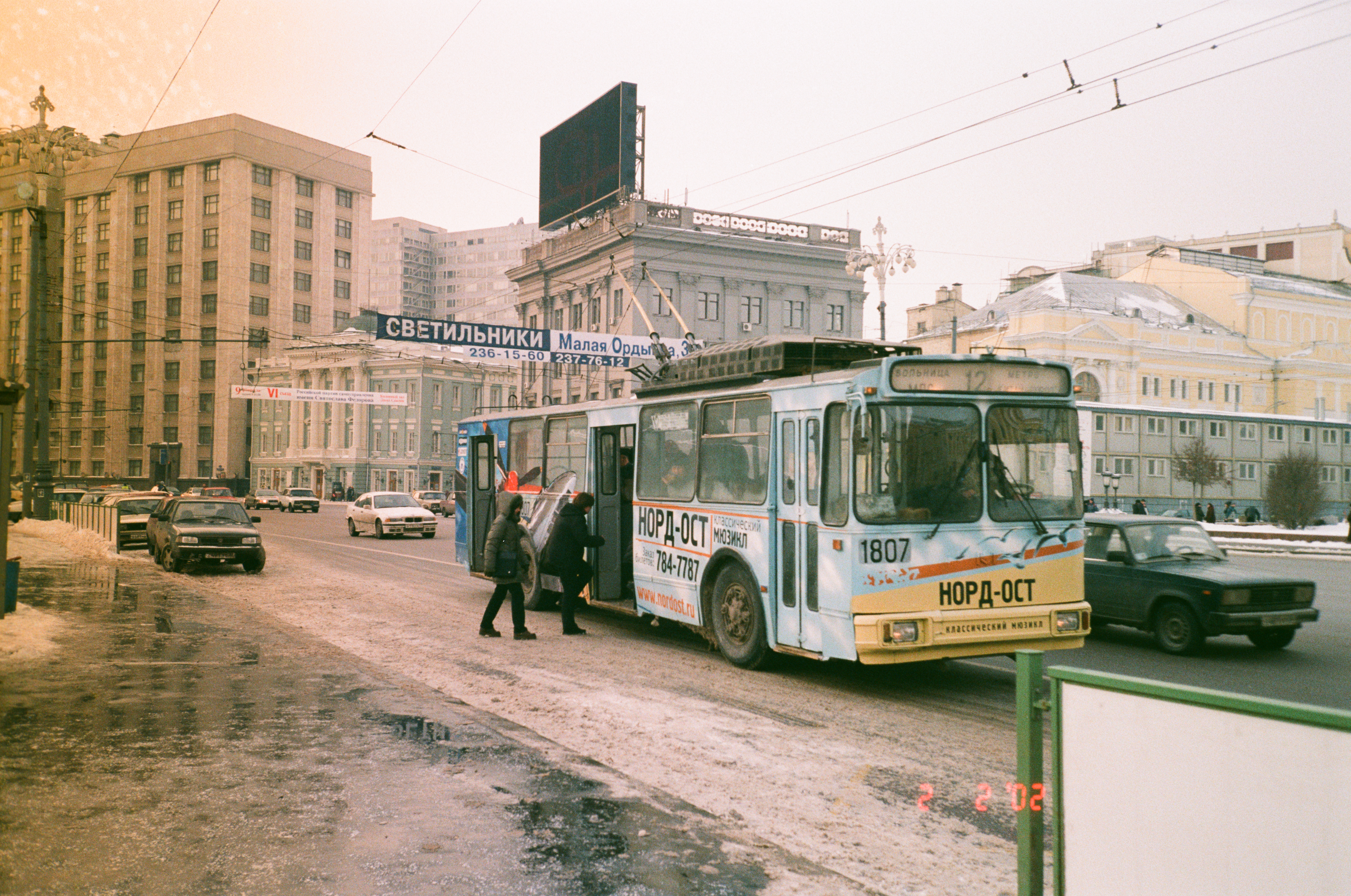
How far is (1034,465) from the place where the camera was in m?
8.91

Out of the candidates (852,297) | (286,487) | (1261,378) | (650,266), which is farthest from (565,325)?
(1261,378)

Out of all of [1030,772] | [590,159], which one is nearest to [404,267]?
[590,159]

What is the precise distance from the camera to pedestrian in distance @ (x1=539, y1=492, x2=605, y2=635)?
12.3 metres

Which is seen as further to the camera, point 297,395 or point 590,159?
point 590,159

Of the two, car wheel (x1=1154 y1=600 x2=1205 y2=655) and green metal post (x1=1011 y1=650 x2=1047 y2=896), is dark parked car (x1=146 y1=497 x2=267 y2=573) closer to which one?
car wheel (x1=1154 y1=600 x2=1205 y2=655)

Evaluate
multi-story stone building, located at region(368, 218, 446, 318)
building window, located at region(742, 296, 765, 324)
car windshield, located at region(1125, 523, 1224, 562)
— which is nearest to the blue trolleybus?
car windshield, located at region(1125, 523, 1224, 562)

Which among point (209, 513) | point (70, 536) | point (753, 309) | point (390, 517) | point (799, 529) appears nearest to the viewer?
point (799, 529)

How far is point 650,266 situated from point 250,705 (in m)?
50.3

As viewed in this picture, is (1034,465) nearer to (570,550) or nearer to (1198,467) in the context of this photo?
(570,550)

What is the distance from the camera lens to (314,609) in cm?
1485

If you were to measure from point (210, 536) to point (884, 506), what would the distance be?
16.5 metres

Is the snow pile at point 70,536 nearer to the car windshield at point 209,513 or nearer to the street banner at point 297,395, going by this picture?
the car windshield at point 209,513

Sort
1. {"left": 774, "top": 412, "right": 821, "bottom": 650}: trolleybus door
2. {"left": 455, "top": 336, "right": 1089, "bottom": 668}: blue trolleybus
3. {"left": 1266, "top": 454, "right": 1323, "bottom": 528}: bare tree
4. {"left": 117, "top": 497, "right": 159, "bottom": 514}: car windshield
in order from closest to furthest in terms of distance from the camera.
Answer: {"left": 455, "top": 336, "right": 1089, "bottom": 668}: blue trolleybus
{"left": 774, "top": 412, "right": 821, "bottom": 650}: trolleybus door
{"left": 117, "top": 497, "right": 159, "bottom": 514}: car windshield
{"left": 1266, "top": 454, "right": 1323, "bottom": 528}: bare tree

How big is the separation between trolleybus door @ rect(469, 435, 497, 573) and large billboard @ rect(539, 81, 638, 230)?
3866cm
